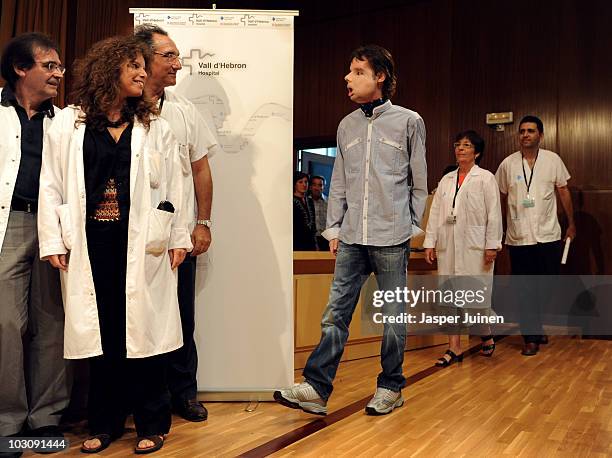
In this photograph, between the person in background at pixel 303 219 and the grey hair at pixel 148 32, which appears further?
the person in background at pixel 303 219

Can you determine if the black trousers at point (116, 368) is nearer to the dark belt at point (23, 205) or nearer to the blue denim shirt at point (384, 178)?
the dark belt at point (23, 205)

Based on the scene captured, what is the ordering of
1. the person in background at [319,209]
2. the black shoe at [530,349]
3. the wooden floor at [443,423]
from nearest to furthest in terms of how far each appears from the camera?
1. the wooden floor at [443,423]
2. the black shoe at [530,349]
3. the person in background at [319,209]

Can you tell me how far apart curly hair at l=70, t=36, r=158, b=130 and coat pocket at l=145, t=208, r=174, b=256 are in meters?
0.32

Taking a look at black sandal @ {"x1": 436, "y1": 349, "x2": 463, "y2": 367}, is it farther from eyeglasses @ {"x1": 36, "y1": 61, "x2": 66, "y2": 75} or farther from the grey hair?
eyeglasses @ {"x1": 36, "y1": 61, "x2": 66, "y2": 75}

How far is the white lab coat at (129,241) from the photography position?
199 cm

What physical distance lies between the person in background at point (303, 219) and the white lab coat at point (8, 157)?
3.64 metres

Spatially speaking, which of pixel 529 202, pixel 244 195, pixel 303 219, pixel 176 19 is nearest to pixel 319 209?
pixel 303 219

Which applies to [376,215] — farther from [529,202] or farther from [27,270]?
[529,202]

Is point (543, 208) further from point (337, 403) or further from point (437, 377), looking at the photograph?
point (337, 403)

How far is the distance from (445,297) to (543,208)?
109 cm

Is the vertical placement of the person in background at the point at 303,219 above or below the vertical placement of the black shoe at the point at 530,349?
above

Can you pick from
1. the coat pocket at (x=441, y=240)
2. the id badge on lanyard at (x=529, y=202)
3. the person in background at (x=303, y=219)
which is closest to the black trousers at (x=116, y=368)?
the coat pocket at (x=441, y=240)

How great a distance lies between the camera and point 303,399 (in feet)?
7.90

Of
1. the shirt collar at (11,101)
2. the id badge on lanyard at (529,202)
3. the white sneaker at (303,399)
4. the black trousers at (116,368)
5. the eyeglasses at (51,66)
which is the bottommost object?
the white sneaker at (303,399)
